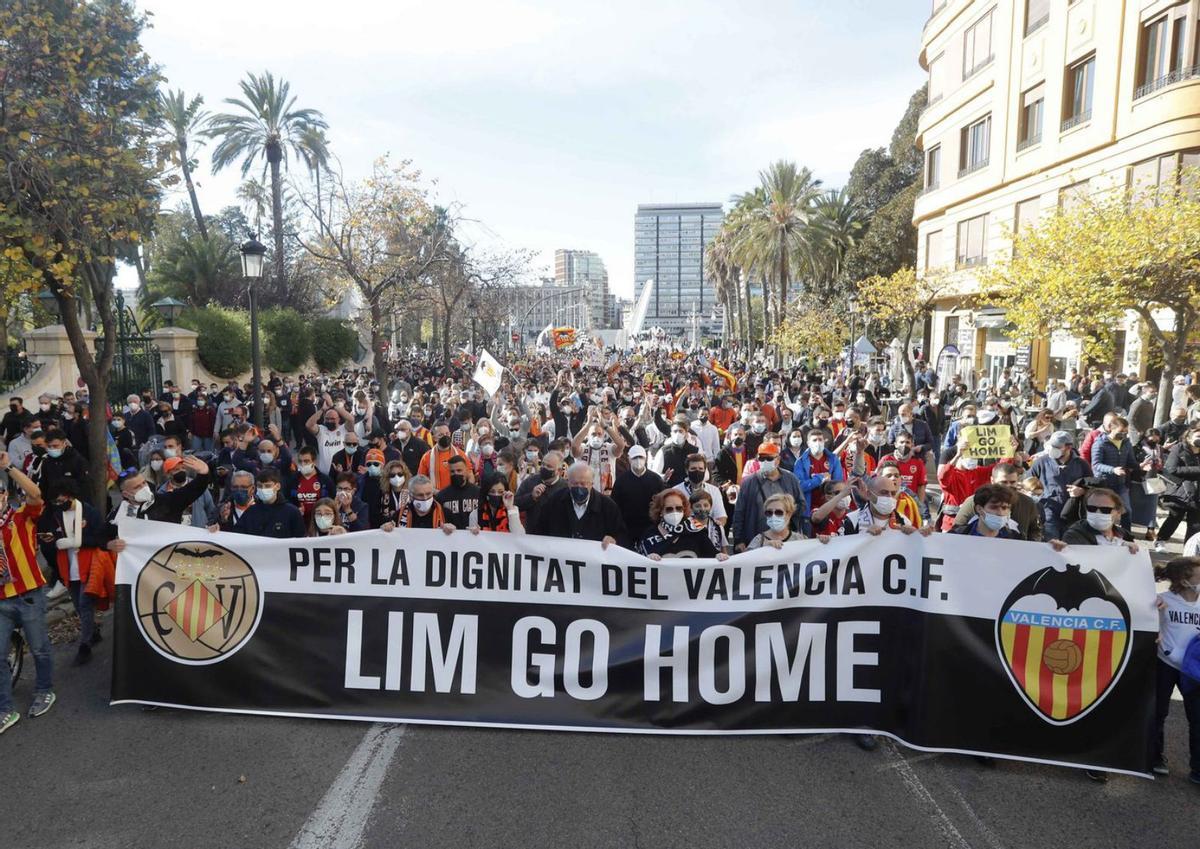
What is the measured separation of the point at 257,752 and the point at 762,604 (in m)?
3.16

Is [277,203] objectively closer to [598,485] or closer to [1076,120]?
[598,485]

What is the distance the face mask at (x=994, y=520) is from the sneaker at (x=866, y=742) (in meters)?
1.64

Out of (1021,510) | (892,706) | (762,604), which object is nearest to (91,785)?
(762,604)

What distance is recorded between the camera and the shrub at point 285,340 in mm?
28281

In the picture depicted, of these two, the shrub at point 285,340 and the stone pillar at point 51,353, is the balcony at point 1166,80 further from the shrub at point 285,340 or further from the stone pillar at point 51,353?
the shrub at point 285,340

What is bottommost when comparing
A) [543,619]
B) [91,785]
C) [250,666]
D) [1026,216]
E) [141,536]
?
[91,785]

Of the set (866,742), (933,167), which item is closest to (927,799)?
(866,742)

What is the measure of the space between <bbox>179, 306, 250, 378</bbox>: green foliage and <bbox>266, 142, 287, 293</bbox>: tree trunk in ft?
15.6

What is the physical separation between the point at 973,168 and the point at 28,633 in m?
33.0

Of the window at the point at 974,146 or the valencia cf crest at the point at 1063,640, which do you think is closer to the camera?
the valencia cf crest at the point at 1063,640

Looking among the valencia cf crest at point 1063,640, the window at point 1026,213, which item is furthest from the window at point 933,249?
the valencia cf crest at point 1063,640

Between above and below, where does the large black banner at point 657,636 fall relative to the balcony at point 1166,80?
below

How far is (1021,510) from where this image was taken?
6.26 m

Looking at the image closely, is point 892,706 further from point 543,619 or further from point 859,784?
point 543,619
